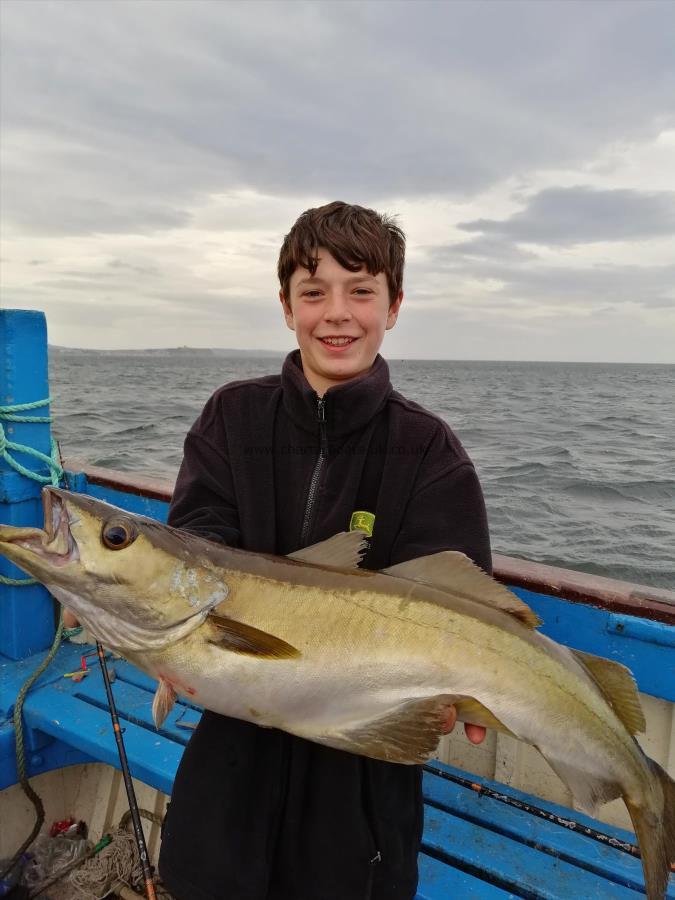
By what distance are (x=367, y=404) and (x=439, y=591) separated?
33.3 inches

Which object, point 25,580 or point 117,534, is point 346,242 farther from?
point 25,580

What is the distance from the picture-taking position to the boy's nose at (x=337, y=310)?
2.82 meters

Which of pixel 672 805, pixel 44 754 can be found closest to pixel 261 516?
pixel 672 805

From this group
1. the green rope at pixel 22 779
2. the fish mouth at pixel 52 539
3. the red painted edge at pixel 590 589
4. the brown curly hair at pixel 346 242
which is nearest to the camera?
the fish mouth at pixel 52 539

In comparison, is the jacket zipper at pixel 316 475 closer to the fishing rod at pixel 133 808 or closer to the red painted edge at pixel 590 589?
the red painted edge at pixel 590 589

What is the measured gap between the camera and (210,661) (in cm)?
223

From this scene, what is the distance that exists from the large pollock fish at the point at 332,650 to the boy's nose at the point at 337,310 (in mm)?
1040

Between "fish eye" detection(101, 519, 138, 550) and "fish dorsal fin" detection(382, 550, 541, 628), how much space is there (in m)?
0.91

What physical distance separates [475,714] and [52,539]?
157 cm

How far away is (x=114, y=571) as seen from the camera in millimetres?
2170

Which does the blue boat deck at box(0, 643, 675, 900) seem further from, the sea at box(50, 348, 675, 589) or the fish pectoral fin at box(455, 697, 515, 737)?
the sea at box(50, 348, 675, 589)

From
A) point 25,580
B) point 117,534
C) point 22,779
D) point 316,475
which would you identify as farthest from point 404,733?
point 25,580

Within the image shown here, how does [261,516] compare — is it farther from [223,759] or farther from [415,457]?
[223,759]

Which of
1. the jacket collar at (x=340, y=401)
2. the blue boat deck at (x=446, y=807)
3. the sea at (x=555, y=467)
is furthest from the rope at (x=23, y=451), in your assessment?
the sea at (x=555, y=467)
